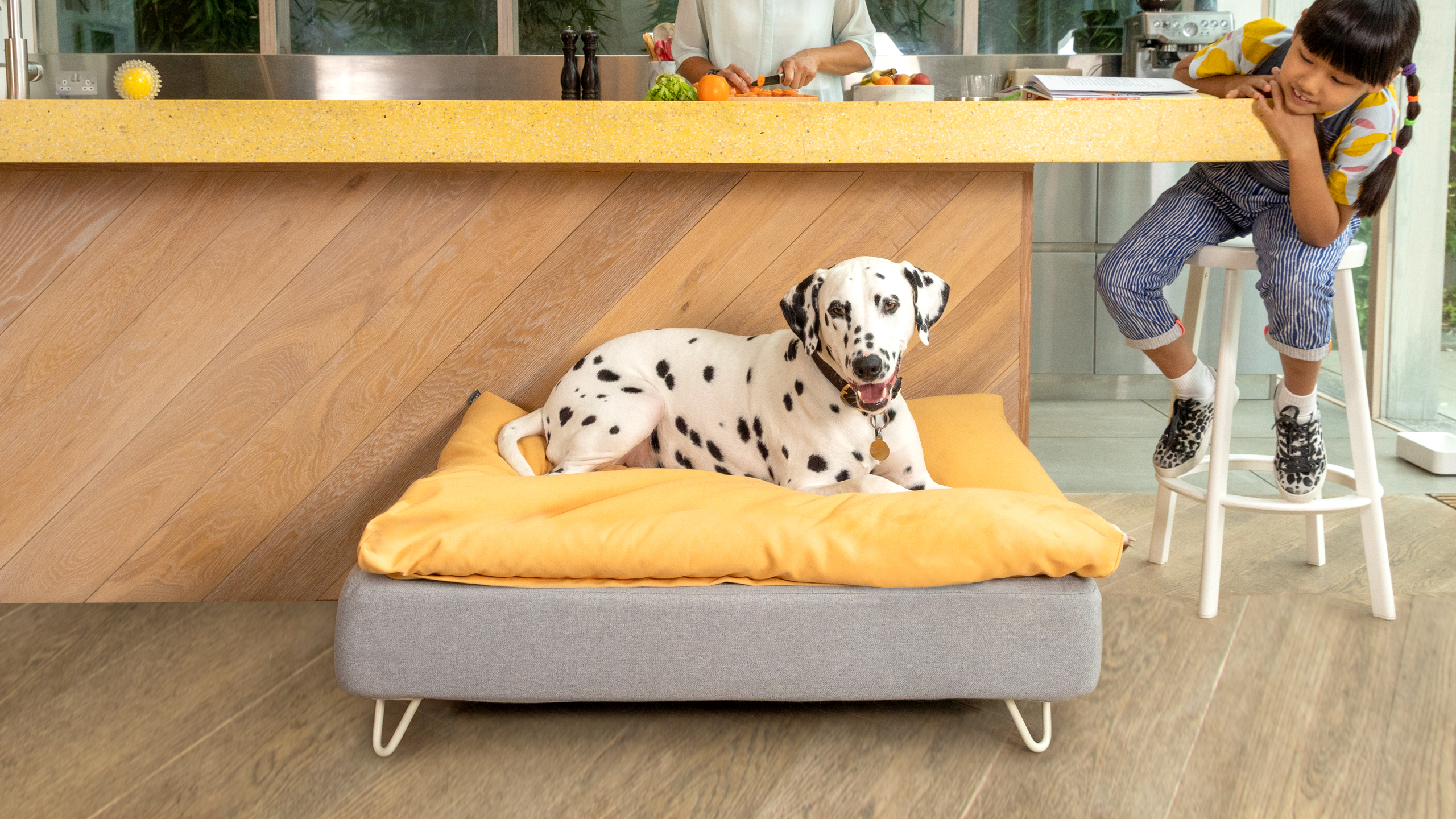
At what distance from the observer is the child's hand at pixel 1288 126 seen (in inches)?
78.5

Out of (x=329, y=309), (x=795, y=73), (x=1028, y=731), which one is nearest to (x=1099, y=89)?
(x=795, y=73)

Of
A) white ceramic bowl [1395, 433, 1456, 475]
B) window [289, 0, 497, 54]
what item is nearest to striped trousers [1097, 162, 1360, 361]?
white ceramic bowl [1395, 433, 1456, 475]

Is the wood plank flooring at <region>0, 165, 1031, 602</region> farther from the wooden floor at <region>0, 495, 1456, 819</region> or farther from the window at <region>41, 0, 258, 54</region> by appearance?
the window at <region>41, 0, 258, 54</region>

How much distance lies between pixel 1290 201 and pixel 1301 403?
1.55 ft

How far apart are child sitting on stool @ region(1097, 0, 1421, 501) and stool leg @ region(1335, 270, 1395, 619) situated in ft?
0.21

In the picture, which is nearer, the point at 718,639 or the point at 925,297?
the point at 718,639

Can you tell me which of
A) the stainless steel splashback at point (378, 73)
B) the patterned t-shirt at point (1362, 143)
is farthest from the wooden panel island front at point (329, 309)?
the stainless steel splashback at point (378, 73)

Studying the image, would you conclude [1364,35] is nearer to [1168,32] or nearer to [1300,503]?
[1300,503]

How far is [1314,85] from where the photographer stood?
194cm

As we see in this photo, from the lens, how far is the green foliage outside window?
15.7 feet

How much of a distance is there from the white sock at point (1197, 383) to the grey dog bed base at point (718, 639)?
932 mm

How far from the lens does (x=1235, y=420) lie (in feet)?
14.8

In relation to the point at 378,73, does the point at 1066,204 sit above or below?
below

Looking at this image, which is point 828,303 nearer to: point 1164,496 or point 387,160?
point 387,160
